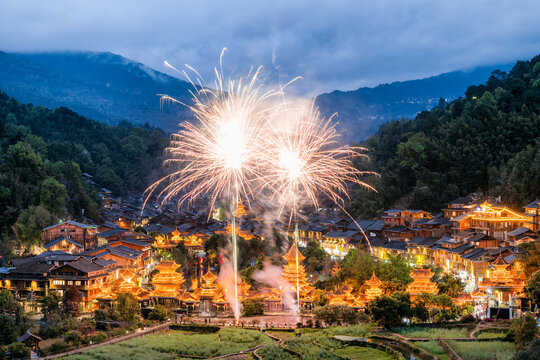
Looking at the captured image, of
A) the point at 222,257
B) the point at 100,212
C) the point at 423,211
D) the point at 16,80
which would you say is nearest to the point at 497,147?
the point at 423,211

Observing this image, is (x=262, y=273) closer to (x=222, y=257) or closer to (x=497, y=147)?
(x=222, y=257)

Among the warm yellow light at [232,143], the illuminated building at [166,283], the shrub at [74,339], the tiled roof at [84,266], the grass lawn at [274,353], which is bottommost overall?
the grass lawn at [274,353]

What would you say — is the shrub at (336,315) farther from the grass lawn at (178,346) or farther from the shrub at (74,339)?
the shrub at (74,339)

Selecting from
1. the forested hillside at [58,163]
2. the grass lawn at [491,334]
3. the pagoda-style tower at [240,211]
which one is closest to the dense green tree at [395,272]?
the grass lawn at [491,334]

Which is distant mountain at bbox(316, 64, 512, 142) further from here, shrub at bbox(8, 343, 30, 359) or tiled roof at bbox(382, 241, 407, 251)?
shrub at bbox(8, 343, 30, 359)

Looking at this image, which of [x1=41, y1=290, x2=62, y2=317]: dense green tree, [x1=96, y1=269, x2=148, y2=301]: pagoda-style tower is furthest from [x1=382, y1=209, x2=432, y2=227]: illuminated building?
[x1=41, y1=290, x2=62, y2=317]: dense green tree

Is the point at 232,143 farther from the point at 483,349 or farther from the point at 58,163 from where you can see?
the point at 58,163

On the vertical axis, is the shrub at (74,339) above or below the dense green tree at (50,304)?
below
